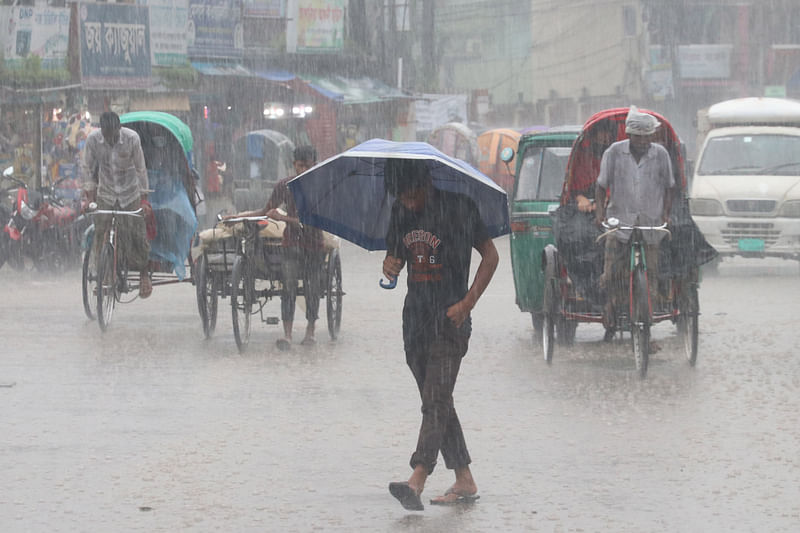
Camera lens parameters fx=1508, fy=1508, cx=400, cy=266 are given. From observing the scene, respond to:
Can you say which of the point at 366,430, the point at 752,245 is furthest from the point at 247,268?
the point at 752,245

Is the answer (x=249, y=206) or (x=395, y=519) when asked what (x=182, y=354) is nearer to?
(x=395, y=519)

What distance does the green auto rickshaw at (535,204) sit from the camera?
40.8ft

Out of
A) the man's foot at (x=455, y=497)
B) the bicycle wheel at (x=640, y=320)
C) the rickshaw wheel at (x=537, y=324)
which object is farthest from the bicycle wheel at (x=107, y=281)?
the man's foot at (x=455, y=497)

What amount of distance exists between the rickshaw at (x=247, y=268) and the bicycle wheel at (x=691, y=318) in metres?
2.97

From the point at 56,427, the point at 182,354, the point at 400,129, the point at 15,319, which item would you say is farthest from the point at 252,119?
the point at 56,427

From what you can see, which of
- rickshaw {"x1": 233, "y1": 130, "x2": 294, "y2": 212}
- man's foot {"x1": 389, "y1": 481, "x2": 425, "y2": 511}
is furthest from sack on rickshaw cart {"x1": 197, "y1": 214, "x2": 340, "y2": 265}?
rickshaw {"x1": 233, "y1": 130, "x2": 294, "y2": 212}

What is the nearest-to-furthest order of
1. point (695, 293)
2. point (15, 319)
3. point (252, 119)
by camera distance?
point (695, 293)
point (15, 319)
point (252, 119)

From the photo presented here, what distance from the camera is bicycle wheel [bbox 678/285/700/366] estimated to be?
11.0 m

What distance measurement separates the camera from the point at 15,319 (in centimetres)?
1400

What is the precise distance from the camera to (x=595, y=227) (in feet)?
37.9

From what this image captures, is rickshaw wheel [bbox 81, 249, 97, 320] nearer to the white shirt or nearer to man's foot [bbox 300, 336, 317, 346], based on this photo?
the white shirt

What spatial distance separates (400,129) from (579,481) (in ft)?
117

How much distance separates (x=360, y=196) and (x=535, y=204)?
5.68 meters

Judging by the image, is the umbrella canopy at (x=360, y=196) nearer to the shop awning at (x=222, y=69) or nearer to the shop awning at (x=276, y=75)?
the shop awning at (x=222, y=69)
